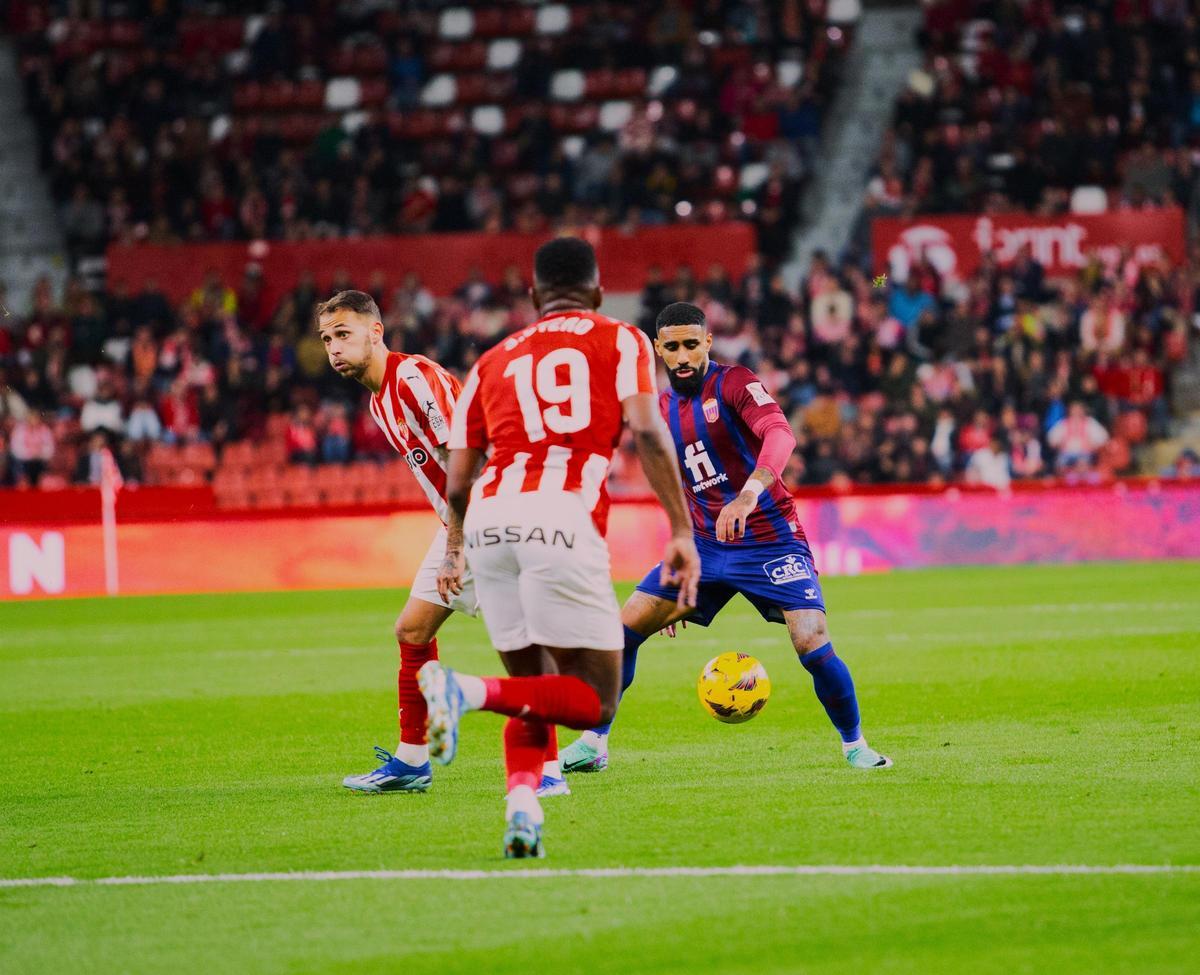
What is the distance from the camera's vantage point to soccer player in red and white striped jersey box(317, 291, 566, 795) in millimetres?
7953

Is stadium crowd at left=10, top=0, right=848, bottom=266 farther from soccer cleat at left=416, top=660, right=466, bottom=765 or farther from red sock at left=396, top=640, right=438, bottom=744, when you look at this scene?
soccer cleat at left=416, top=660, right=466, bottom=765

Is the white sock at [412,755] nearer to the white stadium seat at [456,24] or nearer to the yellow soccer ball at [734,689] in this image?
the yellow soccer ball at [734,689]

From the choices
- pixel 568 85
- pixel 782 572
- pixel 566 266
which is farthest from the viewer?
pixel 568 85

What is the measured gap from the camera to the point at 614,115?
30.1 m

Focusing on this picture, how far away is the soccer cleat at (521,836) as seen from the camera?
6.24 meters

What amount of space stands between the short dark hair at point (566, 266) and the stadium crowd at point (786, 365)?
56.2 feet

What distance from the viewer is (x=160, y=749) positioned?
9.95 metres

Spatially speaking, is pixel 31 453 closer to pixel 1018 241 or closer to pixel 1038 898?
pixel 1018 241

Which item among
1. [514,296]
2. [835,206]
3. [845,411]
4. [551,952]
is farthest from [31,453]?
[551,952]

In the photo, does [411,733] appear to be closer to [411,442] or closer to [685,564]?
[411,442]

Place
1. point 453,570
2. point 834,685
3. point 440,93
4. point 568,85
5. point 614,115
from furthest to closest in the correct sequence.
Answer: point 440,93 < point 568,85 < point 614,115 < point 834,685 < point 453,570

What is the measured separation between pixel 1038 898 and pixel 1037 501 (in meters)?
17.3

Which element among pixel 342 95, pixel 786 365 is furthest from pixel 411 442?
pixel 342 95

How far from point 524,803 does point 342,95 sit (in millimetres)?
26693
